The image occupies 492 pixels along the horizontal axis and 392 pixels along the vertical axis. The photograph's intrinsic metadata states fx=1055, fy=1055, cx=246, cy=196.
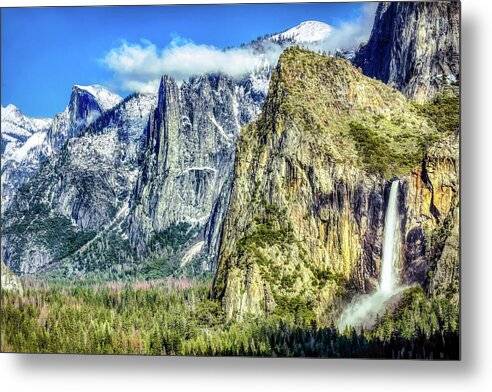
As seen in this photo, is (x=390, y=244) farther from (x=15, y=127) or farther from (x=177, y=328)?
(x=15, y=127)

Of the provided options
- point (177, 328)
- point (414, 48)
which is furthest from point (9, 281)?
point (414, 48)

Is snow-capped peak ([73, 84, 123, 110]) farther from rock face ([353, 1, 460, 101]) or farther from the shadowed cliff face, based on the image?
rock face ([353, 1, 460, 101])

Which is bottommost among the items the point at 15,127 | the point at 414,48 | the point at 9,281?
the point at 9,281

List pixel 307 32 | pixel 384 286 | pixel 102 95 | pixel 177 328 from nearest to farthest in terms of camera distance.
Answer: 1. pixel 384 286
2. pixel 307 32
3. pixel 177 328
4. pixel 102 95

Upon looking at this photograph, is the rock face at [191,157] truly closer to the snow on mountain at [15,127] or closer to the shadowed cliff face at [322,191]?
the shadowed cliff face at [322,191]

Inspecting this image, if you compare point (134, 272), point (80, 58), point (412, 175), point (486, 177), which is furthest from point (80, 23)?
point (486, 177)

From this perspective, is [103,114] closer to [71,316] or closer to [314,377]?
[71,316]

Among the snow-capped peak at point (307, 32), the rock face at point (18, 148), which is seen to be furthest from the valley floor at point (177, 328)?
the snow-capped peak at point (307, 32)
